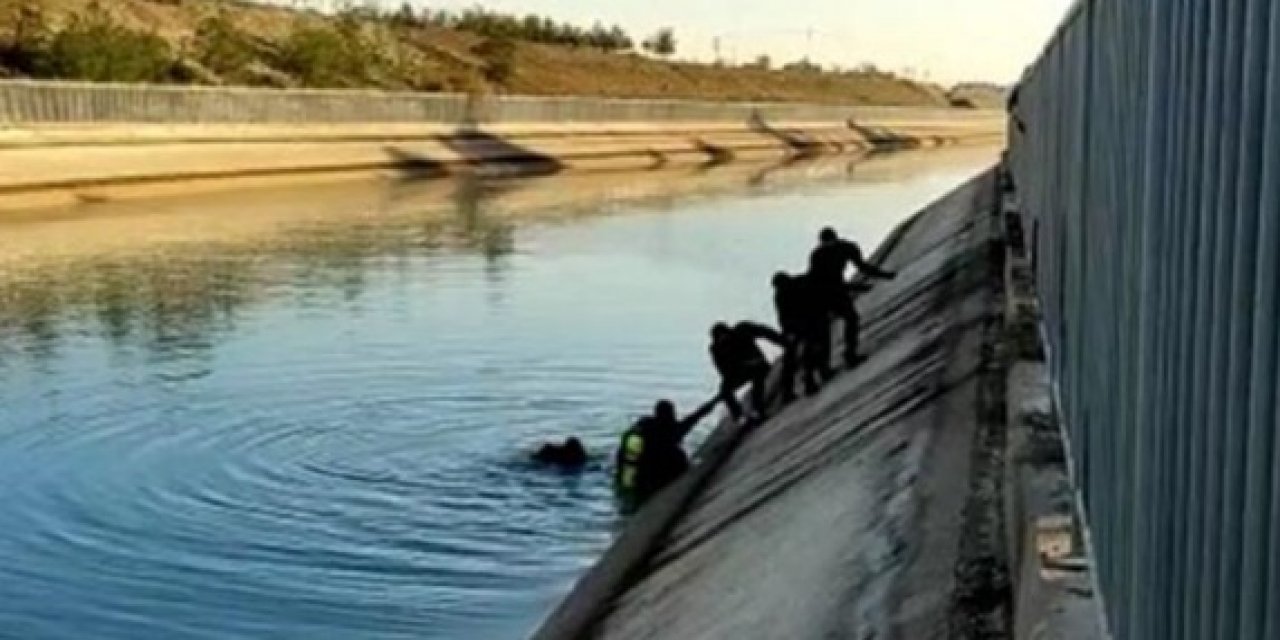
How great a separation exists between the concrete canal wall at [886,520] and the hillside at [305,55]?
6685 centimetres

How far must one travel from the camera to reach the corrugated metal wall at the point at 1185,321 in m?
2.92

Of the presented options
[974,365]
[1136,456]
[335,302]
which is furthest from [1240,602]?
[335,302]

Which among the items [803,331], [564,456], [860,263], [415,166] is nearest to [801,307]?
[803,331]

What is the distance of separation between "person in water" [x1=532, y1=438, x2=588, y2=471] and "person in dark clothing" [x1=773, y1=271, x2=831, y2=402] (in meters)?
2.24

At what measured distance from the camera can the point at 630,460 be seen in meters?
18.0

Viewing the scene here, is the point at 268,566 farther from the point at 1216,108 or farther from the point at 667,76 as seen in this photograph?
the point at 667,76

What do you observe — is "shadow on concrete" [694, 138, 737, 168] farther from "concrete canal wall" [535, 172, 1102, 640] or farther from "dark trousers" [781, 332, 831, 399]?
"concrete canal wall" [535, 172, 1102, 640]

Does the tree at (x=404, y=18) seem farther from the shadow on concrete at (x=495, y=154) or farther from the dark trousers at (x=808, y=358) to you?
the dark trousers at (x=808, y=358)

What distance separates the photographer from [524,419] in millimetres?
22984

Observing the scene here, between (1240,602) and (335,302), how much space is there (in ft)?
107

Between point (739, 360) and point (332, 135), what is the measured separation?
6247 centimetres

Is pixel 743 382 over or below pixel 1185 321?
below

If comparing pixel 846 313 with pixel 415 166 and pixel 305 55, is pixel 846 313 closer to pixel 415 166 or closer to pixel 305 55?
pixel 415 166

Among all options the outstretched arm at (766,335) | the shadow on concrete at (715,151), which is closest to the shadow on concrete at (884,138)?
the shadow on concrete at (715,151)
